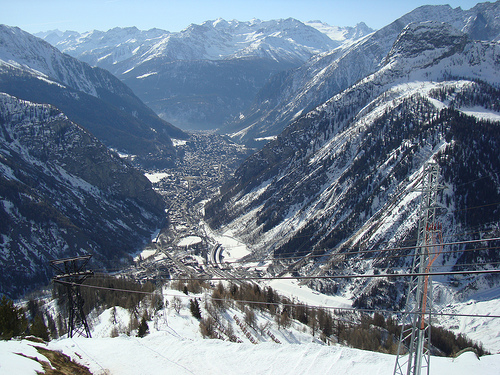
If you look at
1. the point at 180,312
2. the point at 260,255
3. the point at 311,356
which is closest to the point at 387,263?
the point at 260,255

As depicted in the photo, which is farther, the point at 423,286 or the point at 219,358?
the point at 219,358

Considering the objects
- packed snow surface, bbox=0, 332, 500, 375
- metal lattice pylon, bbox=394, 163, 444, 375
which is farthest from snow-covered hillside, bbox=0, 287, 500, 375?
metal lattice pylon, bbox=394, 163, 444, 375

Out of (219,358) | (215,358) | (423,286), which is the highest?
(423,286)

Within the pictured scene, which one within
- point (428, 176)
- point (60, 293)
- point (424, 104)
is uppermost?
point (424, 104)

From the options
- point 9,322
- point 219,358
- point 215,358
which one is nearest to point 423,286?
point 219,358

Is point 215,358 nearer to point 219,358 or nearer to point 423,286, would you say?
point 219,358

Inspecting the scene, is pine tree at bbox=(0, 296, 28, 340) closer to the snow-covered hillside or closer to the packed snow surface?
the packed snow surface

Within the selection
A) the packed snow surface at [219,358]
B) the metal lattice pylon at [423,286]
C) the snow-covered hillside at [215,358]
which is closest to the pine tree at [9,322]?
the packed snow surface at [219,358]

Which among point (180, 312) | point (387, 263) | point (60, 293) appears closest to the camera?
point (180, 312)

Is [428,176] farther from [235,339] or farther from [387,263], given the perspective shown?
[387,263]

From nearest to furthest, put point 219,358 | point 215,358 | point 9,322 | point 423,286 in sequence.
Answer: point 423,286
point 215,358
point 219,358
point 9,322

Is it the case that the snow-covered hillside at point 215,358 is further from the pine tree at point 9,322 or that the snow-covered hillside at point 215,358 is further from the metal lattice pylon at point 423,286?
the metal lattice pylon at point 423,286
